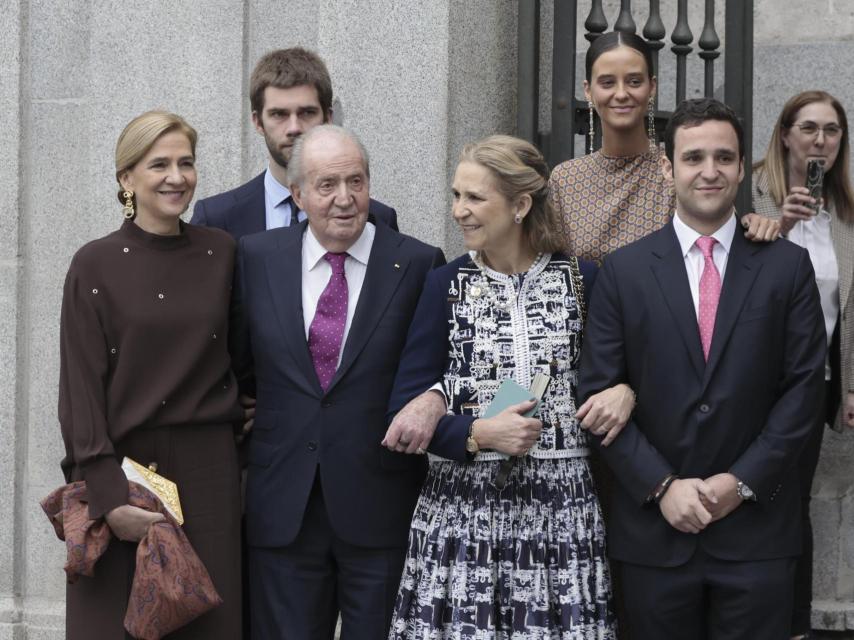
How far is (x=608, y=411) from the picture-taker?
3979mm

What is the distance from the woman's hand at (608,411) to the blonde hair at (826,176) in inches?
65.2

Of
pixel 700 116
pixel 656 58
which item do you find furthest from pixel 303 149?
pixel 656 58

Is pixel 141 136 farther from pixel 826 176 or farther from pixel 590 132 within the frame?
pixel 826 176

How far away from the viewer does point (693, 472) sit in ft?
13.0

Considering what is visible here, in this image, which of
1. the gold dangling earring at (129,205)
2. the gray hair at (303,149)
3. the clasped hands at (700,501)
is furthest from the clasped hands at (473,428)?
the gold dangling earring at (129,205)

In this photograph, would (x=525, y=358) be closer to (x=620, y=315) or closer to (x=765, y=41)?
(x=620, y=315)

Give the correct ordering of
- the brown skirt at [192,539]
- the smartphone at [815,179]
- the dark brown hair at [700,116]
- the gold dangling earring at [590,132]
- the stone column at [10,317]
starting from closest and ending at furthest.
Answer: the dark brown hair at [700,116] < the brown skirt at [192,539] < the smartphone at [815,179] < the gold dangling earring at [590,132] < the stone column at [10,317]

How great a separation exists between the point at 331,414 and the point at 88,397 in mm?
727

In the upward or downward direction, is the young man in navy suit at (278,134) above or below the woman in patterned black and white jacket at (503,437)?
above

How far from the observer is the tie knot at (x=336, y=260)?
4.41 m

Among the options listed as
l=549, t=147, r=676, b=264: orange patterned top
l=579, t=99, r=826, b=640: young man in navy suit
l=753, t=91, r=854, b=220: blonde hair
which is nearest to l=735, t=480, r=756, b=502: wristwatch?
l=579, t=99, r=826, b=640: young man in navy suit

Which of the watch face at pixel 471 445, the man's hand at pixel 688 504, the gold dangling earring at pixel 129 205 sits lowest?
the man's hand at pixel 688 504

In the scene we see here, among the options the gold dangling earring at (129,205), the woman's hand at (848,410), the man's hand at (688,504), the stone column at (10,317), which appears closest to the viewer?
the man's hand at (688,504)

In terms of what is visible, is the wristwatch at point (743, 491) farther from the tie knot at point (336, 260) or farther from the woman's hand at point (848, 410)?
the woman's hand at point (848, 410)
